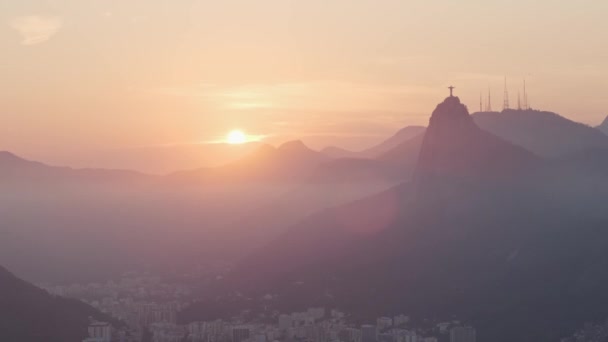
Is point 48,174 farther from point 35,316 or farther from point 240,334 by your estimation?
point 35,316

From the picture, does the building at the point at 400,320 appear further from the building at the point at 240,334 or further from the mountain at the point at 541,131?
the mountain at the point at 541,131

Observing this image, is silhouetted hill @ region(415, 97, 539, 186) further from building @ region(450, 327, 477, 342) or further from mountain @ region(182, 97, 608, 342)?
building @ region(450, 327, 477, 342)

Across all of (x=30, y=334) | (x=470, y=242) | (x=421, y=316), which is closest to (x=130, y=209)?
(x=470, y=242)

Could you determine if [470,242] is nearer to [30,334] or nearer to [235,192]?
[30,334]

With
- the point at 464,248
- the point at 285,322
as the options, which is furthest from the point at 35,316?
the point at 464,248

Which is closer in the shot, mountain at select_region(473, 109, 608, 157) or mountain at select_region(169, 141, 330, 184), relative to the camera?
mountain at select_region(473, 109, 608, 157)

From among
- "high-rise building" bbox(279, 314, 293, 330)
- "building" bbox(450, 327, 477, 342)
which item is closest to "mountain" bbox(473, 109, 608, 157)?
"high-rise building" bbox(279, 314, 293, 330)

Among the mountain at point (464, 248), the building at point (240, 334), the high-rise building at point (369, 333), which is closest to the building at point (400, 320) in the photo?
the mountain at point (464, 248)
